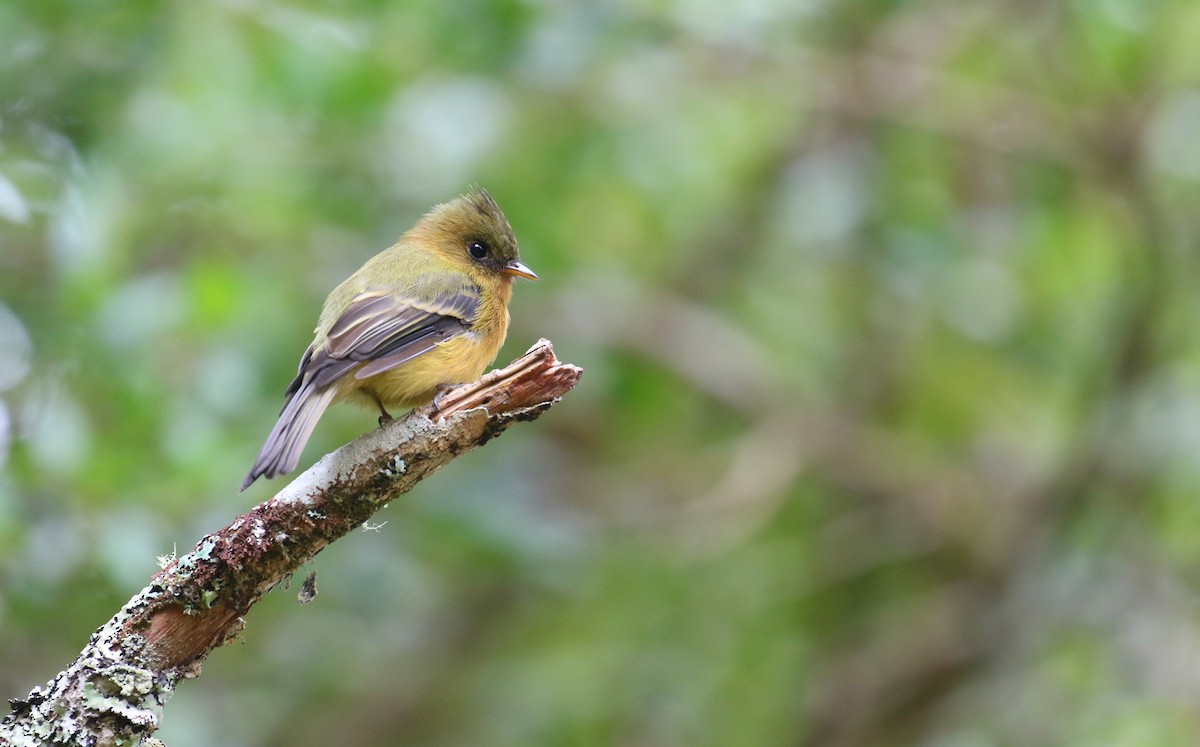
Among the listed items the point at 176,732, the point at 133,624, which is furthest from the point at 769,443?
the point at 133,624

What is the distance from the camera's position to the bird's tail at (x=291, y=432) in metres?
2.89

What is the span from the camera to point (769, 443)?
7211 mm

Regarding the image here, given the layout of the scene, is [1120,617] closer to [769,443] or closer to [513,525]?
[769,443]

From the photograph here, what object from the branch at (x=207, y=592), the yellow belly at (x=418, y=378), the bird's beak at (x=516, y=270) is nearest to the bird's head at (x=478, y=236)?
the bird's beak at (x=516, y=270)

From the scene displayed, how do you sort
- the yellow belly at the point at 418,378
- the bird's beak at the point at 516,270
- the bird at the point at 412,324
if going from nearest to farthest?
1. the bird at the point at 412,324
2. the yellow belly at the point at 418,378
3. the bird's beak at the point at 516,270

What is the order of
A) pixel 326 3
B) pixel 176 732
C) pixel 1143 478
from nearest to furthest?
pixel 176 732
pixel 326 3
pixel 1143 478

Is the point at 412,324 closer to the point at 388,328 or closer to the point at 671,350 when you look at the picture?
the point at 388,328

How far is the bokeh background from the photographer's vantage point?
464 centimetres

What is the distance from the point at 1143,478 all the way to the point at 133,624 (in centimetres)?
561

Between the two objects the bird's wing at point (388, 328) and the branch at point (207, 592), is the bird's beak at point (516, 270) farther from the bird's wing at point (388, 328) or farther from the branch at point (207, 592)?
the branch at point (207, 592)

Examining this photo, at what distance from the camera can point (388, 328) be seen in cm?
378

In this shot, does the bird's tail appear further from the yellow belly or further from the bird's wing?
the yellow belly

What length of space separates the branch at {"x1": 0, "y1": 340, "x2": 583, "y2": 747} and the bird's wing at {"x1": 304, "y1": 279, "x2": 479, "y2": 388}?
0.88 metres

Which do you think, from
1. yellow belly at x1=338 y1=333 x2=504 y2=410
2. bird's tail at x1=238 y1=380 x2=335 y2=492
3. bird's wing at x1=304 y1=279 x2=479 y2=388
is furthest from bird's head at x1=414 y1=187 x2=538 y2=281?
bird's tail at x1=238 y1=380 x2=335 y2=492
